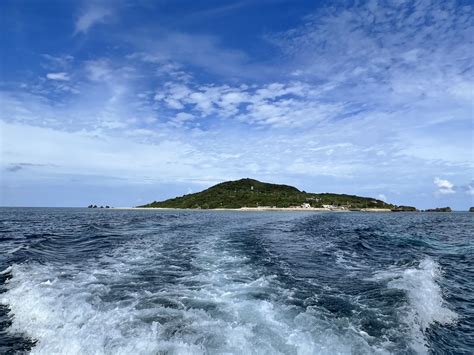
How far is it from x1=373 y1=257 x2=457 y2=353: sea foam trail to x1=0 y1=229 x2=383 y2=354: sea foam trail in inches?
75.1

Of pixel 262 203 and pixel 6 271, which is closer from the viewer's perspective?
pixel 6 271

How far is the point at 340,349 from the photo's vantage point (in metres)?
7.73

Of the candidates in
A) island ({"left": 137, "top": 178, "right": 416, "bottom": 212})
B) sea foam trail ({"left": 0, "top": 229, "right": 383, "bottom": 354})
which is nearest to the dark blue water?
sea foam trail ({"left": 0, "top": 229, "right": 383, "bottom": 354})

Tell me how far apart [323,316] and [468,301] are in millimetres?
6381

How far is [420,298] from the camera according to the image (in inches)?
458

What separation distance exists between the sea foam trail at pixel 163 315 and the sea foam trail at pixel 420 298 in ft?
6.26

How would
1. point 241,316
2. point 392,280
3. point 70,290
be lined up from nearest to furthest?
1. point 241,316
2. point 70,290
3. point 392,280

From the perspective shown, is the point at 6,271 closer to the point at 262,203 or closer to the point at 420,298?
the point at 420,298

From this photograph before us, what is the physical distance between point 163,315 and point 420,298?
8.47 m

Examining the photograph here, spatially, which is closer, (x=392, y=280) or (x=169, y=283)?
(x=169, y=283)

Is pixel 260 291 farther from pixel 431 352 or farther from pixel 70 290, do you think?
pixel 70 290

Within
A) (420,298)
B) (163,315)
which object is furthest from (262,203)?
(163,315)

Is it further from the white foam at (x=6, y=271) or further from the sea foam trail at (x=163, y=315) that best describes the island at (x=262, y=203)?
the sea foam trail at (x=163, y=315)

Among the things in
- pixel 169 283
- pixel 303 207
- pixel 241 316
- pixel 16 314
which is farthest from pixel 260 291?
pixel 303 207
